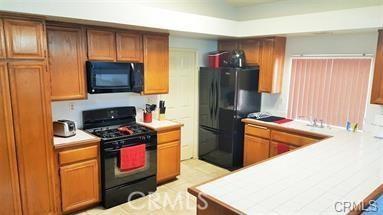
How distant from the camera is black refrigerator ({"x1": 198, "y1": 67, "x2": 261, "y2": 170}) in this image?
4.23 metres

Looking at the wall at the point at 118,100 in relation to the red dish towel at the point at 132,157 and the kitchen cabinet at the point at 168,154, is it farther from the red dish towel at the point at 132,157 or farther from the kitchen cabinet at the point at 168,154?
the red dish towel at the point at 132,157

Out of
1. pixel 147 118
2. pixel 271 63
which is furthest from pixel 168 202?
pixel 271 63

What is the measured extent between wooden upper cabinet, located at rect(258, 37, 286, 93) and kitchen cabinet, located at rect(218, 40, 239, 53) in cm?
52

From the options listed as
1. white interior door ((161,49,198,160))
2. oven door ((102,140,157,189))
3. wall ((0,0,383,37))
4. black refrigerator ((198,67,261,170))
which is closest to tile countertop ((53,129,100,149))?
oven door ((102,140,157,189))

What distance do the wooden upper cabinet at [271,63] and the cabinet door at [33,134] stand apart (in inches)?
119

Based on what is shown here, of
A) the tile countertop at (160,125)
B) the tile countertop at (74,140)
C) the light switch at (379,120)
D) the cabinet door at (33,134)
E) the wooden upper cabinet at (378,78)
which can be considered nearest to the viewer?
the cabinet door at (33,134)

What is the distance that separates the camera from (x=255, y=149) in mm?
4180

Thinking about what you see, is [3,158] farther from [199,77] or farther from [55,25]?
[199,77]

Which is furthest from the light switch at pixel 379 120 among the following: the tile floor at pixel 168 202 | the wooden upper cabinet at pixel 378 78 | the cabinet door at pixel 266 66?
the tile floor at pixel 168 202

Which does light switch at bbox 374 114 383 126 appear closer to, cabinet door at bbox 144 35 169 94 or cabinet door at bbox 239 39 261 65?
cabinet door at bbox 239 39 261 65

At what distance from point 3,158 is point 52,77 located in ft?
3.09

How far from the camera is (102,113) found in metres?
3.59

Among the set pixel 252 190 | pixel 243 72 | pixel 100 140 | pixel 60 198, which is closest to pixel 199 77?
pixel 243 72

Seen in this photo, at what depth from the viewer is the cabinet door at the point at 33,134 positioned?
2.54 meters
